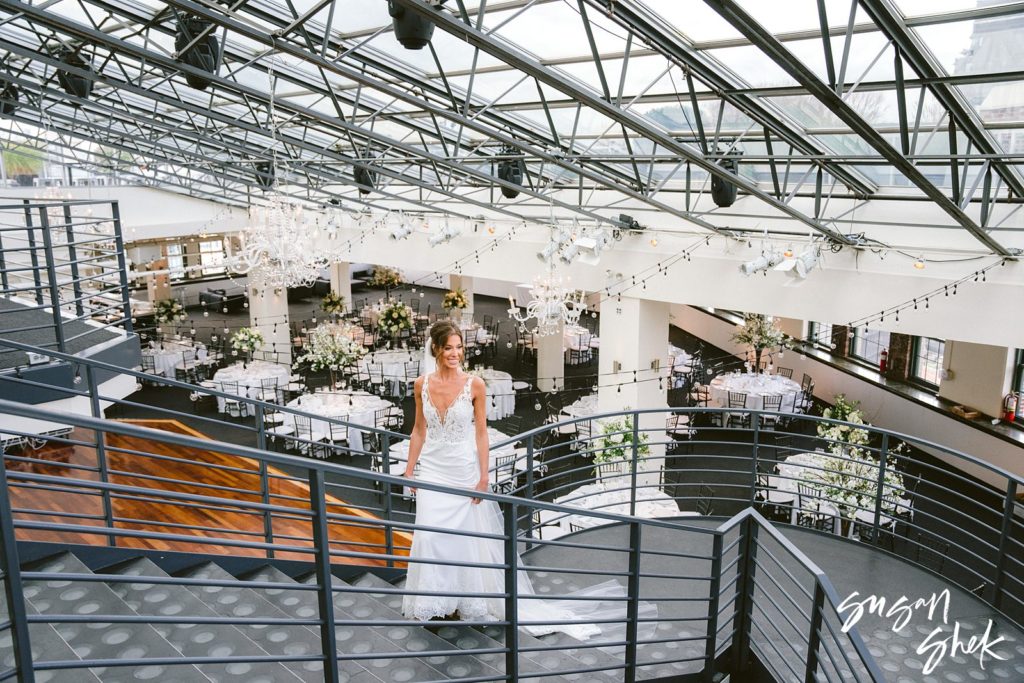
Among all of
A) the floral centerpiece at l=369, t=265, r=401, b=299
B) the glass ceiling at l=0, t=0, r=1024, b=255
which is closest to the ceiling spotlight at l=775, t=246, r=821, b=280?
the glass ceiling at l=0, t=0, r=1024, b=255

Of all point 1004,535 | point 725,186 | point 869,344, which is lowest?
point 869,344

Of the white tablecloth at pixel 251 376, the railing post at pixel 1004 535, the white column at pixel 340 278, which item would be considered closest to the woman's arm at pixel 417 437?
the railing post at pixel 1004 535

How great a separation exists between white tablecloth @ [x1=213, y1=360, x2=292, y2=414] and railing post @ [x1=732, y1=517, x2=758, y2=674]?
44.2 feet

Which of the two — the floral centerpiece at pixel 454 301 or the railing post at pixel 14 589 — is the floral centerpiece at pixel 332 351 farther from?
the railing post at pixel 14 589

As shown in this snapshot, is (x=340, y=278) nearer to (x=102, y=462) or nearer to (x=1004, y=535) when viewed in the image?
(x=102, y=462)

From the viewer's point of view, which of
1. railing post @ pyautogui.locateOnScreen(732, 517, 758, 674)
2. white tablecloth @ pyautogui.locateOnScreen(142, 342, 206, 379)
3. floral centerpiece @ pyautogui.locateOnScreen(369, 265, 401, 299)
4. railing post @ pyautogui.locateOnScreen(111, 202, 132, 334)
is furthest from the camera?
floral centerpiece @ pyautogui.locateOnScreen(369, 265, 401, 299)

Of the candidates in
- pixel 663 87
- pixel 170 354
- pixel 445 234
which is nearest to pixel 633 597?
pixel 663 87

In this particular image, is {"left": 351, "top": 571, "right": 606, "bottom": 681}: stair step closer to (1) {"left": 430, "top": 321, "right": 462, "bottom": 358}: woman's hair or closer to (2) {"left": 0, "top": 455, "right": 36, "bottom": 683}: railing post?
(1) {"left": 430, "top": 321, "right": 462, "bottom": 358}: woman's hair

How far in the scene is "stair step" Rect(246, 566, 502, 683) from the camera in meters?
3.35

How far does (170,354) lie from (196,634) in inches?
687

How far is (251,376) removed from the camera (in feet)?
53.9

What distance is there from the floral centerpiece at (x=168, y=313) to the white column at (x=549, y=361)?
39.0ft

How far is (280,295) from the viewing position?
68.4 ft

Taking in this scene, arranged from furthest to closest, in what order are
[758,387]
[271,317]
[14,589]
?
1. [271,317]
2. [758,387]
3. [14,589]
